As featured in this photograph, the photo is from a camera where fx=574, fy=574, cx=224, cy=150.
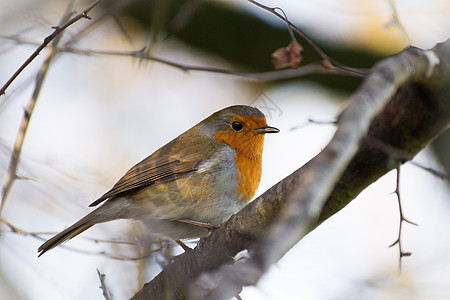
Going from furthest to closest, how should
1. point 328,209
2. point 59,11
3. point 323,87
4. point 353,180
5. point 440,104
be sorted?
point 323,87 → point 59,11 → point 328,209 → point 353,180 → point 440,104

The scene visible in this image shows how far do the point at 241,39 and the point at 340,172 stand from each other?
5.90 metres

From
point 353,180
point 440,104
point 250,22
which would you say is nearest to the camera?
point 440,104

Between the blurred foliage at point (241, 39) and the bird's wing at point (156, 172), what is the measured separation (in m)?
2.82

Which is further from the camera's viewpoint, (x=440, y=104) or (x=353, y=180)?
(x=353, y=180)

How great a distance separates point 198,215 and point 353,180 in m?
2.04

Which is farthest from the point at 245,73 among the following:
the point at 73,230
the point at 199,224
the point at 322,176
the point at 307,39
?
the point at 322,176

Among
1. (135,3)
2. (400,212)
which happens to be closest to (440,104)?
(400,212)

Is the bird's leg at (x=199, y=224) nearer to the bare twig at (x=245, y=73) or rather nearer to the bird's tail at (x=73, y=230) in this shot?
the bird's tail at (x=73, y=230)

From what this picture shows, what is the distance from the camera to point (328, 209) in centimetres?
296

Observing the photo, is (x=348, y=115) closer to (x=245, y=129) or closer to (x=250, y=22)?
(x=245, y=129)

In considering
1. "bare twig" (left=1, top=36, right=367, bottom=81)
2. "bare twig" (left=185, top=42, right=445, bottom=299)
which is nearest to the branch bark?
"bare twig" (left=185, top=42, right=445, bottom=299)

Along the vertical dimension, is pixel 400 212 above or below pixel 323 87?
below

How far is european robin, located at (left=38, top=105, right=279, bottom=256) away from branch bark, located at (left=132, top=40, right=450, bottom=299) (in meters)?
0.76

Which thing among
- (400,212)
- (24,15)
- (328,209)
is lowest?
(400,212)
